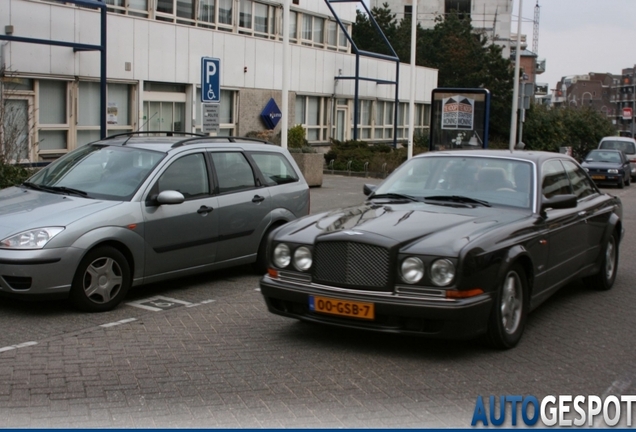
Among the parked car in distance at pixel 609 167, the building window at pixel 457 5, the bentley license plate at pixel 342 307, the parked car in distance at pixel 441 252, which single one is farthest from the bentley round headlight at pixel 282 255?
the building window at pixel 457 5

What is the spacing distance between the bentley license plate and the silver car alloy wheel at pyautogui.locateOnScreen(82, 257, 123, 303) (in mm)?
2322

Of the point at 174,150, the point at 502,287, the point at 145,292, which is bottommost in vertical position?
the point at 145,292

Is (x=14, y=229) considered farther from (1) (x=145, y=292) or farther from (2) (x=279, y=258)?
(2) (x=279, y=258)

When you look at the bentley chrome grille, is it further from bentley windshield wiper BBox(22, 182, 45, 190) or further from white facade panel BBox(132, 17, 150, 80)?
white facade panel BBox(132, 17, 150, 80)

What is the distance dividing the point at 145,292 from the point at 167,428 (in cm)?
424

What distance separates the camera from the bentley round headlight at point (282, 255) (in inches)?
267

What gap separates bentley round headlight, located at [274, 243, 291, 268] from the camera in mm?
6773

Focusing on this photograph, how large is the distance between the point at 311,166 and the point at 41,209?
1421cm

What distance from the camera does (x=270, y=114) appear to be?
2847 cm

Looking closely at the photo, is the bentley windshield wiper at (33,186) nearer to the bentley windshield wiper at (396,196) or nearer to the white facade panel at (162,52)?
the bentley windshield wiper at (396,196)

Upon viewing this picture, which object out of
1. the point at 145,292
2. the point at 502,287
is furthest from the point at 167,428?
the point at 145,292

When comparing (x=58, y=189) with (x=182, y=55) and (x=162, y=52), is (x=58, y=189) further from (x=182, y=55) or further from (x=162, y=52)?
(x=182, y=55)

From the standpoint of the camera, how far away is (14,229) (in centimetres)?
749

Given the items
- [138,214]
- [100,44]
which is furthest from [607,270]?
[100,44]
